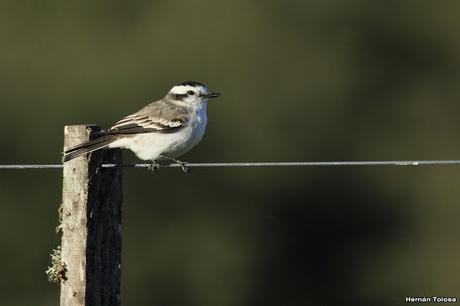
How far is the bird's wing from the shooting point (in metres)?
10.3

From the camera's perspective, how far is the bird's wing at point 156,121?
10.3 meters

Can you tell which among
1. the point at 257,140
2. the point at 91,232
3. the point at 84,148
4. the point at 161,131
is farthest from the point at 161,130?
the point at 257,140

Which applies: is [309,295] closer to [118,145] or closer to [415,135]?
[415,135]

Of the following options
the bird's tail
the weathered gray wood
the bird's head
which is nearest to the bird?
the bird's head

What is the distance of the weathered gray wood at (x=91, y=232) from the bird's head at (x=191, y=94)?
3649 mm

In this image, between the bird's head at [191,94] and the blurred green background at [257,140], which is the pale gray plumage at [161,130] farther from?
the blurred green background at [257,140]

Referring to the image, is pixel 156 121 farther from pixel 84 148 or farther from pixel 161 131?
pixel 84 148

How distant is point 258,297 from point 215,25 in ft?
21.5

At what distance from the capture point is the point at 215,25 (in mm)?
27453

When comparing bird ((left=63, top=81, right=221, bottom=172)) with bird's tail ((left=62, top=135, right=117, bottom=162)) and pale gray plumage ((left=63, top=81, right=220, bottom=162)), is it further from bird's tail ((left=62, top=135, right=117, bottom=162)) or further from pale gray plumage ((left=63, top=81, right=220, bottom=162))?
bird's tail ((left=62, top=135, right=117, bottom=162))

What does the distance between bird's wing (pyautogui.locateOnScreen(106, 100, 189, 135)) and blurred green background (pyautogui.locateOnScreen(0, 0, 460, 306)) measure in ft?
37.7

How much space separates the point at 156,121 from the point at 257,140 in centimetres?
1557

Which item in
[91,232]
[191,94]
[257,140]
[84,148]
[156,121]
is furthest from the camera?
[257,140]

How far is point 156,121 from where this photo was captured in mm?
10531
